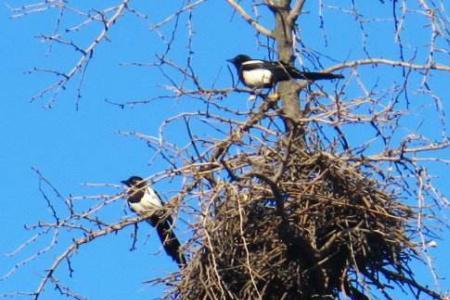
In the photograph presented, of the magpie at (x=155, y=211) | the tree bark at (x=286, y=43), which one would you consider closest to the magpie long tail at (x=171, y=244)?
the magpie at (x=155, y=211)

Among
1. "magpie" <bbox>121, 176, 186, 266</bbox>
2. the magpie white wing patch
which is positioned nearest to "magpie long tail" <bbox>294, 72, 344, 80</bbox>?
the magpie white wing patch

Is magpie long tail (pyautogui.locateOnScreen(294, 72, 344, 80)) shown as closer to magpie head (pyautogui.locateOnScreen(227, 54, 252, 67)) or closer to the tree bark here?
the tree bark

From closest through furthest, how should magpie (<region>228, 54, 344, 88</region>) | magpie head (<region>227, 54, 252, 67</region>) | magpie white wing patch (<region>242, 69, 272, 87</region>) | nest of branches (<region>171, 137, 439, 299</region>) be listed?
nest of branches (<region>171, 137, 439, 299</region>)
magpie (<region>228, 54, 344, 88</region>)
magpie white wing patch (<region>242, 69, 272, 87</region>)
magpie head (<region>227, 54, 252, 67</region>)

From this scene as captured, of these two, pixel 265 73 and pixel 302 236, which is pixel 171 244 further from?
pixel 265 73

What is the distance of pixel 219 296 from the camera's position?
6547 millimetres

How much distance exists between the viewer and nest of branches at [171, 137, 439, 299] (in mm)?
6559

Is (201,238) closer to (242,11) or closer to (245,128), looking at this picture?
(245,128)

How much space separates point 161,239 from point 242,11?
4.23ft

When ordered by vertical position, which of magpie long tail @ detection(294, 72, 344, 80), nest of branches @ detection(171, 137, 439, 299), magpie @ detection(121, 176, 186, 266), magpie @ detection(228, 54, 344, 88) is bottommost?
nest of branches @ detection(171, 137, 439, 299)

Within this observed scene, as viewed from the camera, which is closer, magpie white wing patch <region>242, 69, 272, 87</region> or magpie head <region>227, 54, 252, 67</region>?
magpie white wing patch <region>242, 69, 272, 87</region>

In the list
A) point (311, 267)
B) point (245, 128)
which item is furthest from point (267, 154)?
point (311, 267)

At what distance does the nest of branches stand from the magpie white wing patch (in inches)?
33.2

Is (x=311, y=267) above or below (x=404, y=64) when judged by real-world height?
below

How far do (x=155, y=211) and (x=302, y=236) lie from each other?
72 centimetres
